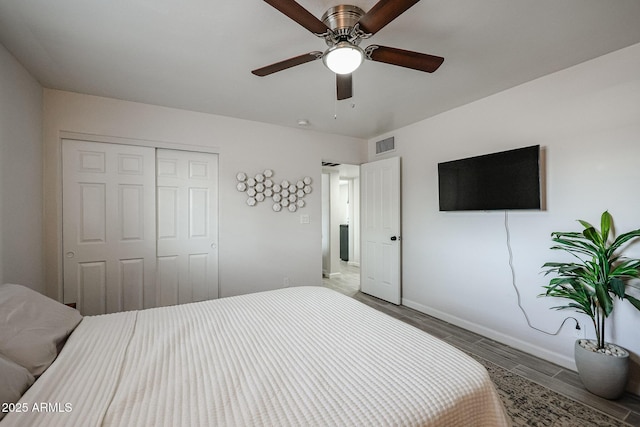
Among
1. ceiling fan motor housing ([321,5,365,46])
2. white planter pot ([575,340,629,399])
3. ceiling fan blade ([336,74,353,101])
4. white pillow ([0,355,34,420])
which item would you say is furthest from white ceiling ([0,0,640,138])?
white planter pot ([575,340,629,399])

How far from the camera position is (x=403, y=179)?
12.0ft

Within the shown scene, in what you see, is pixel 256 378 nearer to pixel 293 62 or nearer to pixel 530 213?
pixel 293 62

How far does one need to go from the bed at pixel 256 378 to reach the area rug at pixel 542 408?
1004mm

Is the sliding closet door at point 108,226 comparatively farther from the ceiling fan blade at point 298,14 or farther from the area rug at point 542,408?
the area rug at point 542,408

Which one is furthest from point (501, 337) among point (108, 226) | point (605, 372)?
point (108, 226)

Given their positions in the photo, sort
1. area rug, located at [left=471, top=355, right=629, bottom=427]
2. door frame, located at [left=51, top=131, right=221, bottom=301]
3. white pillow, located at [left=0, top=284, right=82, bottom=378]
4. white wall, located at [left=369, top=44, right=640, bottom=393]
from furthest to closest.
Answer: door frame, located at [left=51, top=131, right=221, bottom=301] < white wall, located at [left=369, top=44, right=640, bottom=393] < area rug, located at [left=471, top=355, right=629, bottom=427] < white pillow, located at [left=0, top=284, right=82, bottom=378]

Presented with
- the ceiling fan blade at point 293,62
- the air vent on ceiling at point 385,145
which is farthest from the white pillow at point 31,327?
the air vent on ceiling at point 385,145

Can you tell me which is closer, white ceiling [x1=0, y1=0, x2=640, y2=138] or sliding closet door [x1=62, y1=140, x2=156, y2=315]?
white ceiling [x1=0, y1=0, x2=640, y2=138]

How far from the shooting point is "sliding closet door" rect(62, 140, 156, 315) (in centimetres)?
265

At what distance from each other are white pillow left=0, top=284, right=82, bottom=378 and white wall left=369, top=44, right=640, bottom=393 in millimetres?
3280

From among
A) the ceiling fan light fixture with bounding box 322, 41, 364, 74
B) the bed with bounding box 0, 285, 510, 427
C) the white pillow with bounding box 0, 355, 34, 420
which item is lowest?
the bed with bounding box 0, 285, 510, 427

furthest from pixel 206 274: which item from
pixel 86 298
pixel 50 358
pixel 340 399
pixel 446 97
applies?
pixel 446 97

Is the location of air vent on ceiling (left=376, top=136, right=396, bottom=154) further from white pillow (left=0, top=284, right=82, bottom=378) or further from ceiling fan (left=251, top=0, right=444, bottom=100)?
white pillow (left=0, top=284, right=82, bottom=378)

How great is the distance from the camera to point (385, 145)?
3.94m
